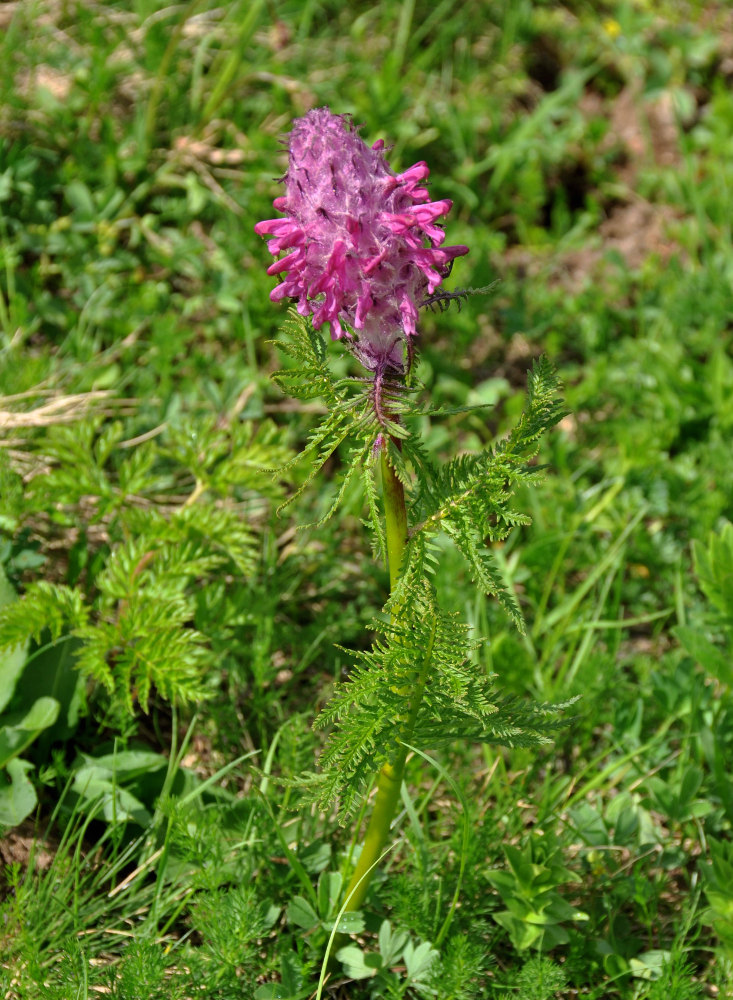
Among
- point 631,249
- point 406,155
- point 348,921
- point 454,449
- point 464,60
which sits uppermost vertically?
point 464,60

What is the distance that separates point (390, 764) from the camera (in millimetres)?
1998

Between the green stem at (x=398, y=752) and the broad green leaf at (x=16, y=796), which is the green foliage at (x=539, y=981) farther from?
the broad green leaf at (x=16, y=796)

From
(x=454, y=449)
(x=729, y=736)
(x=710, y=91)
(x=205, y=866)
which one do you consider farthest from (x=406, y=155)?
(x=205, y=866)

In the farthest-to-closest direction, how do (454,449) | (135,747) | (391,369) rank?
(454,449) < (135,747) < (391,369)

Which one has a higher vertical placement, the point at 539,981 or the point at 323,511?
the point at 323,511

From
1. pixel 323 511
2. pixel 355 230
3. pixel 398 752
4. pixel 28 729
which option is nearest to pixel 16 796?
pixel 28 729

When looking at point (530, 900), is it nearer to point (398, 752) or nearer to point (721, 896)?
point (721, 896)

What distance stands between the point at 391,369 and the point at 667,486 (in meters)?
1.93

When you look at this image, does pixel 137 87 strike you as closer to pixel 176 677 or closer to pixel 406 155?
pixel 406 155

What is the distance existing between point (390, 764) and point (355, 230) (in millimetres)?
1061

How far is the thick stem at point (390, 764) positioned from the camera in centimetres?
177

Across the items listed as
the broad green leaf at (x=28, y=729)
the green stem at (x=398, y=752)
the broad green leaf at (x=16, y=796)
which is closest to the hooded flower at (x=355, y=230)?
the green stem at (x=398, y=752)

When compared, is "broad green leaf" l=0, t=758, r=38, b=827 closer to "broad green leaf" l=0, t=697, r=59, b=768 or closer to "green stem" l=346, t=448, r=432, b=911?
"broad green leaf" l=0, t=697, r=59, b=768

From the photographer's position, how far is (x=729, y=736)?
265 cm
